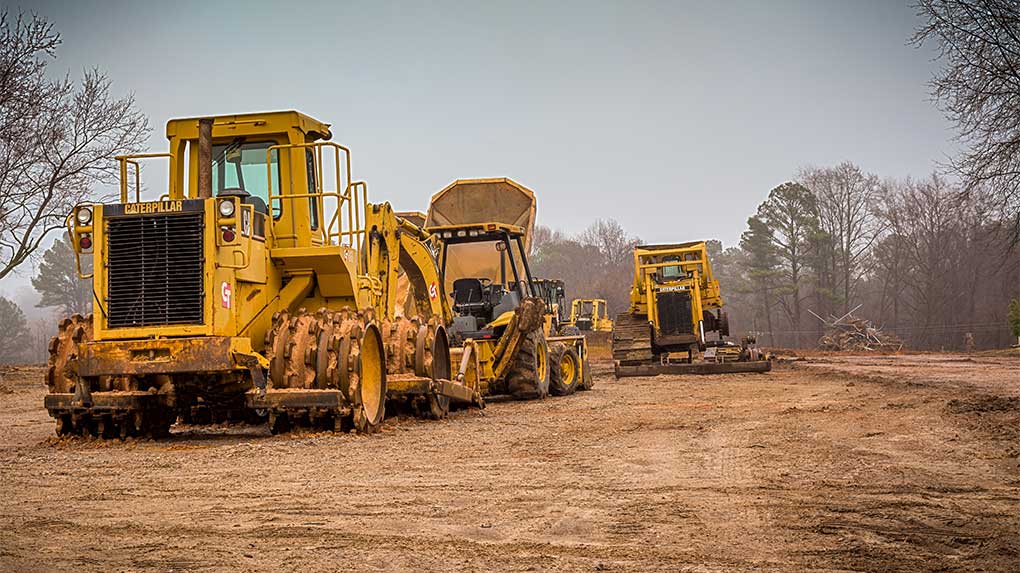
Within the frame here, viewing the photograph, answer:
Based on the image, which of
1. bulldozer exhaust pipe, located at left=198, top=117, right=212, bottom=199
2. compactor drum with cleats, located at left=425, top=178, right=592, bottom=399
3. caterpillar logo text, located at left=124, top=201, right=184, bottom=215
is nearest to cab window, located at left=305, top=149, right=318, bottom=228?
bulldozer exhaust pipe, located at left=198, top=117, right=212, bottom=199

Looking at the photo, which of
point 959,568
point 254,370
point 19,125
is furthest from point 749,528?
point 19,125

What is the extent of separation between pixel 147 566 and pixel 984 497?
474 cm

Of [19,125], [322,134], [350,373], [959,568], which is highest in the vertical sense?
[19,125]

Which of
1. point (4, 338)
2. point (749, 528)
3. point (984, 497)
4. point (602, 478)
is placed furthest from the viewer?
point (4, 338)

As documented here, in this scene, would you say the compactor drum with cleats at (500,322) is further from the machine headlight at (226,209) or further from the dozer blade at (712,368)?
the dozer blade at (712,368)

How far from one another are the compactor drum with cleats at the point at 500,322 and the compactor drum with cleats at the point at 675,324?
20.2 feet

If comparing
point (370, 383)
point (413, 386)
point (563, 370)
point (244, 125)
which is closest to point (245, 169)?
point (244, 125)

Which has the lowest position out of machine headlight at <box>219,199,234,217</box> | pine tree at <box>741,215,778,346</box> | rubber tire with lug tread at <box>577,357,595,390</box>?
rubber tire with lug tread at <box>577,357,595,390</box>

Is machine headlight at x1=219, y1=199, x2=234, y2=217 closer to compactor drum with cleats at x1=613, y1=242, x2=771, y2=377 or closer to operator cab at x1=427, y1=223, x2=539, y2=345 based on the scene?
operator cab at x1=427, y1=223, x2=539, y2=345

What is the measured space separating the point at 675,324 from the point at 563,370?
29.9 ft

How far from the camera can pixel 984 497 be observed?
6090 mm

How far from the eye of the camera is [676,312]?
27.0m

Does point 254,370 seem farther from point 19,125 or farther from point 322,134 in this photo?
point 19,125

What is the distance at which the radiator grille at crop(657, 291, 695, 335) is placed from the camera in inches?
1059
